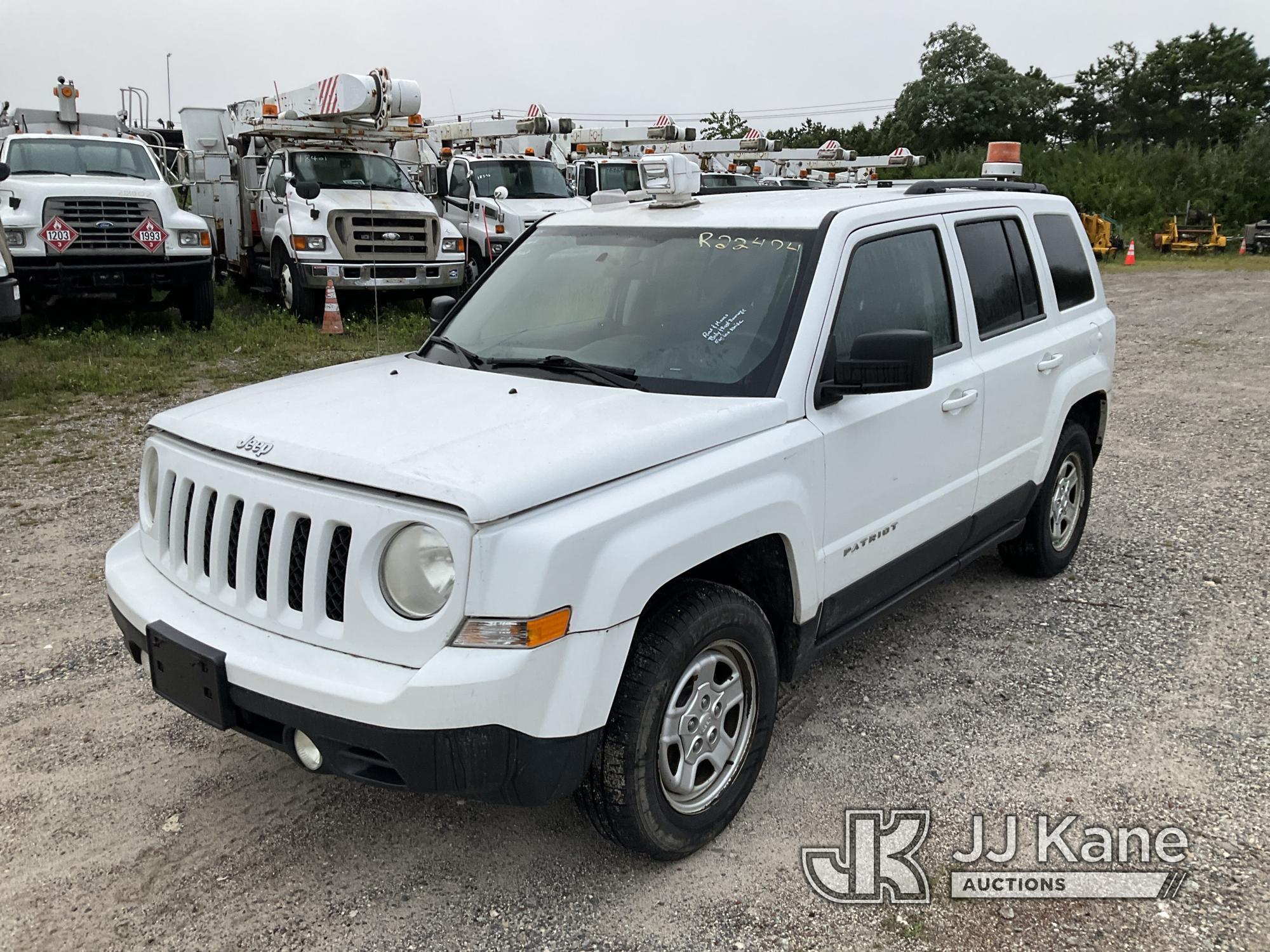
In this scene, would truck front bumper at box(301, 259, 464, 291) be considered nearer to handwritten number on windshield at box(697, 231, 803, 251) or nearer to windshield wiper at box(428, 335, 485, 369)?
windshield wiper at box(428, 335, 485, 369)

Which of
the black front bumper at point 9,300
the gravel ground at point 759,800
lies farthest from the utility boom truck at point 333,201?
the gravel ground at point 759,800

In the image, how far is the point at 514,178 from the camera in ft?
52.8

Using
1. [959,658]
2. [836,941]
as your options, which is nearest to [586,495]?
[836,941]

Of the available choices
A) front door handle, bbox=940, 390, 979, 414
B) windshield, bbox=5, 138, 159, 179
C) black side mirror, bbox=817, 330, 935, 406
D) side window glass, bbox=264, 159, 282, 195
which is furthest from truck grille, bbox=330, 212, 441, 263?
black side mirror, bbox=817, 330, 935, 406

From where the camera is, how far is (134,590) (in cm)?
313

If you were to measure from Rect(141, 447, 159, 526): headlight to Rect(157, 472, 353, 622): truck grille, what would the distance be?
0.21 m

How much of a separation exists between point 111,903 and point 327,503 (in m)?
1.32

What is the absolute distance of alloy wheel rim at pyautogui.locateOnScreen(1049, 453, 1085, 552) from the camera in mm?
5121

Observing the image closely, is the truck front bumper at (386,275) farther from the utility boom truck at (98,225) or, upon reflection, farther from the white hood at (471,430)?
the white hood at (471,430)

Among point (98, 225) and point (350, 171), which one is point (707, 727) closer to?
point (98, 225)

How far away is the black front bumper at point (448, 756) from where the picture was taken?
8.13 ft

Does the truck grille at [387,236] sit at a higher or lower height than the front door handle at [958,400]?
higher

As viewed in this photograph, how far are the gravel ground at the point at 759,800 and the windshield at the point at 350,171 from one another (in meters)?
9.06

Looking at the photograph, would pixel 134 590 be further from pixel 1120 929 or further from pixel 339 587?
pixel 1120 929
